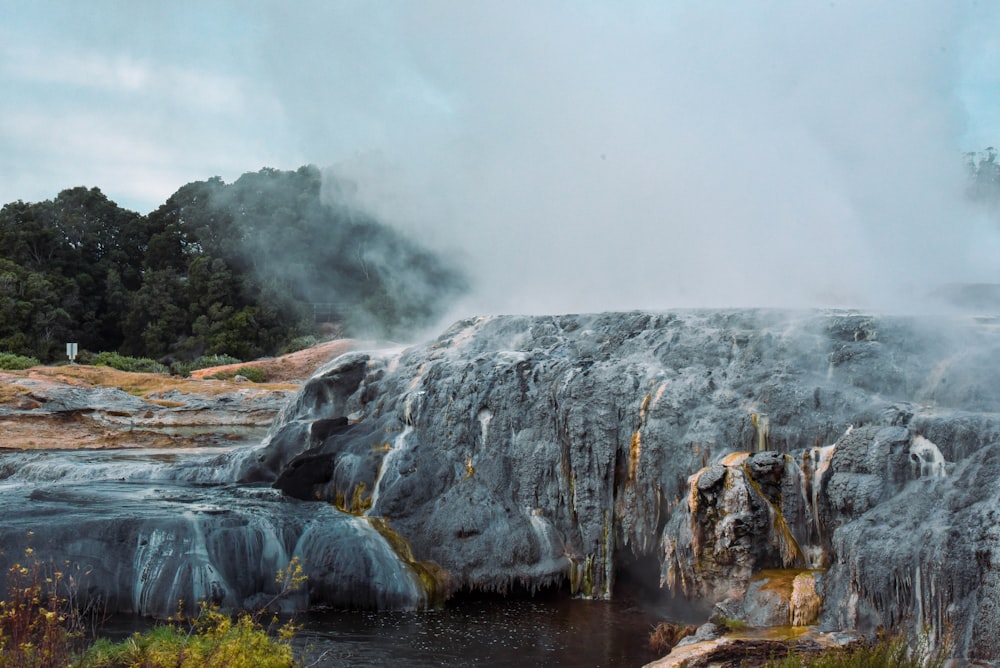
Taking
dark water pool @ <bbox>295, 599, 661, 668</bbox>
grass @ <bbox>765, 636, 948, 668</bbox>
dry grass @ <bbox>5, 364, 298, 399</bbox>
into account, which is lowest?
dark water pool @ <bbox>295, 599, 661, 668</bbox>

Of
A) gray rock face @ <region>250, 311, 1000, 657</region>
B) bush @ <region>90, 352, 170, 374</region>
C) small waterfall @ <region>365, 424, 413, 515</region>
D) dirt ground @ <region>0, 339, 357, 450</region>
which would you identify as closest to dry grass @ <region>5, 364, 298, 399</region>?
dirt ground @ <region>0, 339, 357, 450</region>

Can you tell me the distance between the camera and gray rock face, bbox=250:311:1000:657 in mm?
8492

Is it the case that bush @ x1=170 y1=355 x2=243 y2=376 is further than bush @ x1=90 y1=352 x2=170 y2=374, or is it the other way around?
bush @ x1=170 y1=355 x2=243 y2=376

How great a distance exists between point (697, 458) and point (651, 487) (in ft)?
2.38

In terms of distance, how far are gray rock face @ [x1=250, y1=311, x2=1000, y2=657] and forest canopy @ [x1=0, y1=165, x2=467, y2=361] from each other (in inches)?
915

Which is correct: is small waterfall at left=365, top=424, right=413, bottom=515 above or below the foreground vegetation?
above

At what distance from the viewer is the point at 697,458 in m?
11.0

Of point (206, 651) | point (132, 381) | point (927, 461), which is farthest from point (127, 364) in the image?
point (927, 461)

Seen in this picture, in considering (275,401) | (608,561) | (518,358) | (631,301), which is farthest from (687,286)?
(275,401)

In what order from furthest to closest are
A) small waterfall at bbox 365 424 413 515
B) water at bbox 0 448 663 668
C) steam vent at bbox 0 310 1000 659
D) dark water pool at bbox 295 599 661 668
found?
small waterfall at bbox 365 424 413 515 → water at bbox 0 448 663 668 → dark water pool at bbox 295 599 661 668 → steam vent at bbox 0 310 1000 659

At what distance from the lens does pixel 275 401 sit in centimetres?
2373

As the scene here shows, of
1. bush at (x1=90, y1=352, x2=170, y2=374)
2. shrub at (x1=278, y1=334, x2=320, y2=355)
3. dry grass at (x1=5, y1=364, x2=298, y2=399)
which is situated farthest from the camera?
shrub at (x1=278, y1=334, x2=320, y2=355)

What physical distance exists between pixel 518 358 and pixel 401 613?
4493mm

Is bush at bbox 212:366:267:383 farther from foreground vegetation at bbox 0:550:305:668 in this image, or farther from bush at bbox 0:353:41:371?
foreground vegetation at bbox 0:550:305:668
